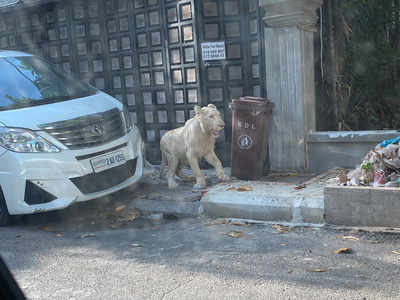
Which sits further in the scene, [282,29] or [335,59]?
[335,59]

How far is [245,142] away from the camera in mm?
7145

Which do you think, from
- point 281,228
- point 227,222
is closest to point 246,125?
point 227,222

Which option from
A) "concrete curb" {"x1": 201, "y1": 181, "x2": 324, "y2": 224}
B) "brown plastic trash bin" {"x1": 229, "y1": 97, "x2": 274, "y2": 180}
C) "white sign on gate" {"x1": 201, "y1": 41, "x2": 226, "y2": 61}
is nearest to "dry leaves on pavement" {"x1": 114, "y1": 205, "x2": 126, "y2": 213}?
"concrete curb" {"x1": 201, "y1": 181, "x2": 324, "y2": 224}

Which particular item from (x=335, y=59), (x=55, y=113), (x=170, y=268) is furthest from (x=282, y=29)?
(x=170, y=268)

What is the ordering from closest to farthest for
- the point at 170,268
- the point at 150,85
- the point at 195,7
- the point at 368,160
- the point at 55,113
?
the point at 170,268, the point at 368,160, the point at 55,113, the point at 195,7, the point at 150,85

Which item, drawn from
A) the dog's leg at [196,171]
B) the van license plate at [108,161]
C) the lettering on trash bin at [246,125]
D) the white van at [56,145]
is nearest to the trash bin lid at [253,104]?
the lettering on trash bin at [246,125]

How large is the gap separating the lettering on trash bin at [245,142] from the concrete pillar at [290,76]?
0.63 m

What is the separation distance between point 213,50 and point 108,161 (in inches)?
114

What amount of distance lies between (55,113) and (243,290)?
335 centimetres

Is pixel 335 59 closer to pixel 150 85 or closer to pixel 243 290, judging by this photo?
pixel 150 85

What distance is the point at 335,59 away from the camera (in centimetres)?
810

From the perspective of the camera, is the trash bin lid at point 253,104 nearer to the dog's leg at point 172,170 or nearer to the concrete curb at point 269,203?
the dog's leg at point 172,170

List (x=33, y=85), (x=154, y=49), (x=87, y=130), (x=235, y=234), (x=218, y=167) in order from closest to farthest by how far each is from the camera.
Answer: (x=235, y=234)
(x=87, y=130)
(x=33, y=85)
(x=218, y=167)
(x=154, y=49)

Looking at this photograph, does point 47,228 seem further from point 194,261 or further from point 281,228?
point 281,228
